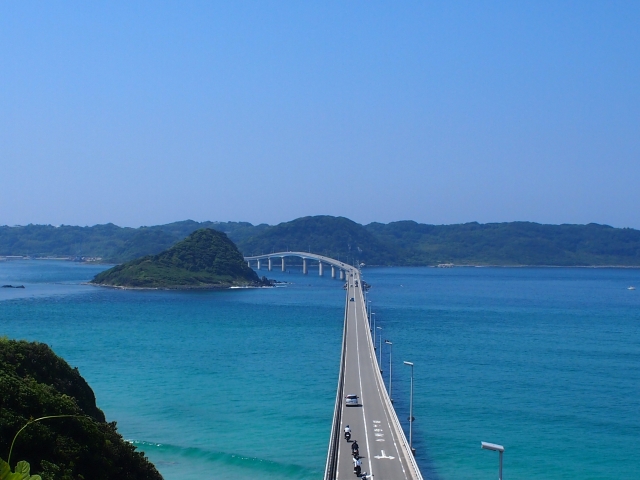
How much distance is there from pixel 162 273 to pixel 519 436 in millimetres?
93604

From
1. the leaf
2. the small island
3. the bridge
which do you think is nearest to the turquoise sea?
the bridge

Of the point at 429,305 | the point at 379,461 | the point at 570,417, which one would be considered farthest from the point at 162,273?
the point at 379,461

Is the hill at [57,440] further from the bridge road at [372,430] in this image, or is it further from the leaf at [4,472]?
the leaf at [4,472]

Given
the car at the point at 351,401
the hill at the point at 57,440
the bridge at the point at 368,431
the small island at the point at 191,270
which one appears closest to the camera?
the hill at the point at 57,440

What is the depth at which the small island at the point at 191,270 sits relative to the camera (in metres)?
112

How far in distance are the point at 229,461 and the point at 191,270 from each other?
9611cm

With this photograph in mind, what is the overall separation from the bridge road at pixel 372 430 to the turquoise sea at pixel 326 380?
158 centimetres

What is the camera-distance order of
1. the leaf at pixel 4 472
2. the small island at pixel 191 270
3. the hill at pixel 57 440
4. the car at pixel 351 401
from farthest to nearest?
the small island at pixel 191 270, the car at pixel 351 401, the hill at pixel 57 440, the leaf at pixel 4 472

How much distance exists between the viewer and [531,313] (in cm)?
7544

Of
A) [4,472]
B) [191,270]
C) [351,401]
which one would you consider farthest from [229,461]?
[191,270]

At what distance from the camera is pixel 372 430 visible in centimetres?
2319

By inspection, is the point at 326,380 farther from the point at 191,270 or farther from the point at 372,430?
the point at 191,270

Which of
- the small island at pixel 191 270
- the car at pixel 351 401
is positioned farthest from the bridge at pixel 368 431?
the small island at pixel 191 270

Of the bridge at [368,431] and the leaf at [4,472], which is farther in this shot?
the bridge at [368,431]
